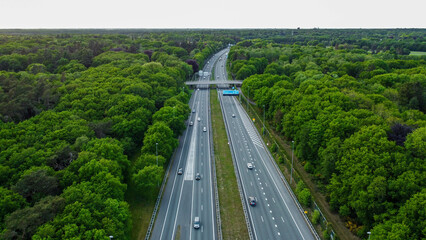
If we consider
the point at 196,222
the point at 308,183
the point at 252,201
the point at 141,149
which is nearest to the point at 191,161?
the point at 141,149

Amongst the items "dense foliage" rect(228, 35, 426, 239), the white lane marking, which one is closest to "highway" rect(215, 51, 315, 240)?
"dense foliage" rect(228, 35, 426, 239)

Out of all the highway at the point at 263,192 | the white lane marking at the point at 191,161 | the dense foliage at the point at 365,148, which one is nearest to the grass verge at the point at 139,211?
the white lane marking at the point at 191,161

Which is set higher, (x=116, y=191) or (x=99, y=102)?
(x=99, y=102)

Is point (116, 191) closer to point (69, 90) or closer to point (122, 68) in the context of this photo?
point (69, 90)

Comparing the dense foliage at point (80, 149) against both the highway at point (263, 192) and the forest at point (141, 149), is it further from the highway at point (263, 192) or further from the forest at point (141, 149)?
the highway at point (263, 192)

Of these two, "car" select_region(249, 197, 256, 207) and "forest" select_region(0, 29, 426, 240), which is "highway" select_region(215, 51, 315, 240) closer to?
"car" select_region(249, 197, 256, 207)

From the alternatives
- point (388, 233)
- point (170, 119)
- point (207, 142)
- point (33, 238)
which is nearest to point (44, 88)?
point (170, 119)
